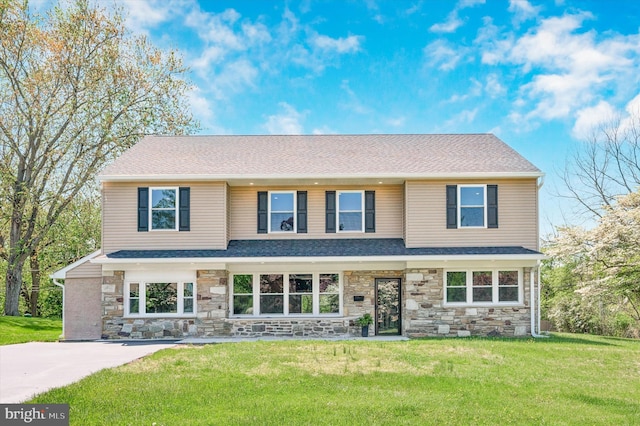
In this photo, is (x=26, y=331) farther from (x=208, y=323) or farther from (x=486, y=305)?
(x=486, y=305)

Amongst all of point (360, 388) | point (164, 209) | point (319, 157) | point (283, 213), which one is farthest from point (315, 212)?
point (360, 388)

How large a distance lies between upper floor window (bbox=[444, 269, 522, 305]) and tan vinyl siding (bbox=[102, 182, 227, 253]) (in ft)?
24.2

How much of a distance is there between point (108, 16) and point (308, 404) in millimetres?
22717

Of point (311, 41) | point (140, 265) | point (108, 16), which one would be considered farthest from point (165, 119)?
point (140, 265)

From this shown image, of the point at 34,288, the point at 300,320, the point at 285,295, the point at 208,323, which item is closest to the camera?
the point at 208,323

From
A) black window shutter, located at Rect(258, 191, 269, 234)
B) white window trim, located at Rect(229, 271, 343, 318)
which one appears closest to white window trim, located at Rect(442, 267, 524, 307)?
white window trim, located at Rect(229, 271, 343, 318)

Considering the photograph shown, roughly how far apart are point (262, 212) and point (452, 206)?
6.14m

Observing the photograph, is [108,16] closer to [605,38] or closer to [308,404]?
[605,38]

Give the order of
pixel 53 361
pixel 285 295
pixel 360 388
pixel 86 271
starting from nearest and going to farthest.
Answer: pixel 360 388 < pixel 53 361 < pixel 86 271 < pixel 285 295

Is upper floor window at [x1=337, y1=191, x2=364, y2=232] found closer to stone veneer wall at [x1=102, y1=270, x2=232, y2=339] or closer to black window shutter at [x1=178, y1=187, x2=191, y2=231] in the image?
stone veneer wall at [x1=102, y1=270, x2=232, y2=339]

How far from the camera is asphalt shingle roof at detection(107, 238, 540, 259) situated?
53.8ft

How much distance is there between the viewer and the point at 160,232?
17266 mm

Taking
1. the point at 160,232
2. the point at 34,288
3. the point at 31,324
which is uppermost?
the point at 160,232

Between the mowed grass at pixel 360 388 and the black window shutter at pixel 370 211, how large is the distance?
532 cm
